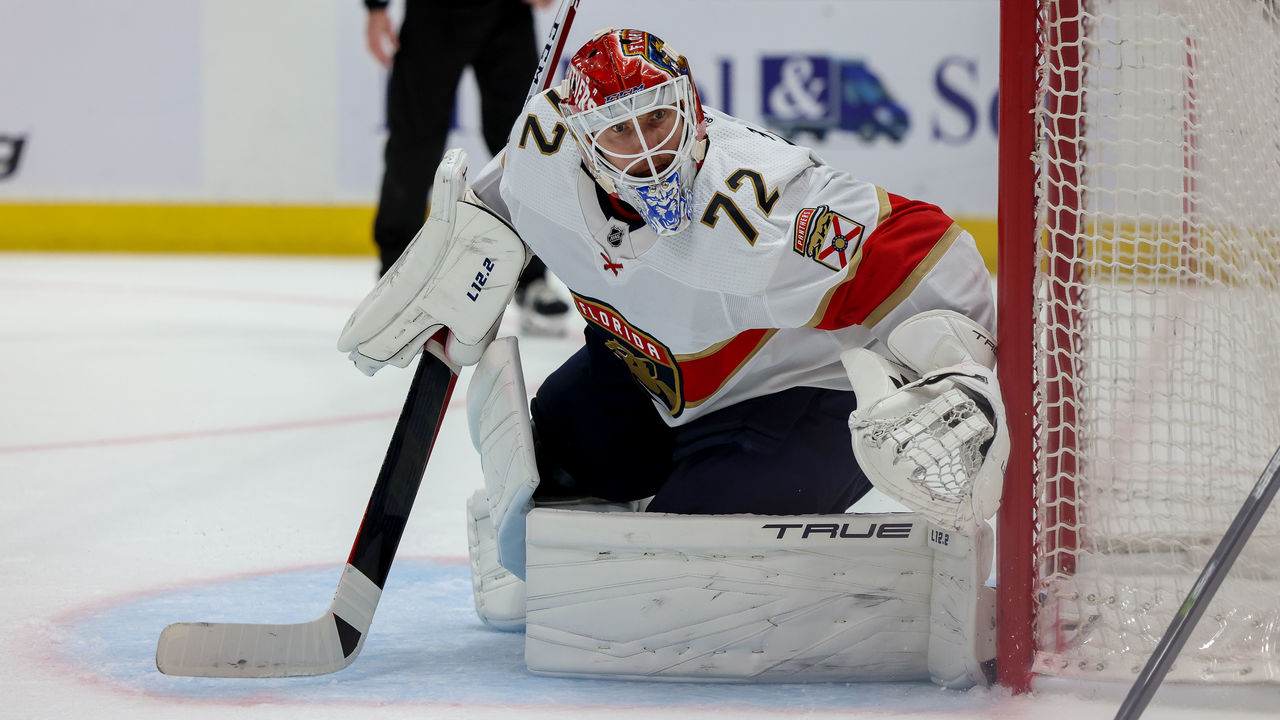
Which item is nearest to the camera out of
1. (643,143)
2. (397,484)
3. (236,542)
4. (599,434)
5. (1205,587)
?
(1205,587)

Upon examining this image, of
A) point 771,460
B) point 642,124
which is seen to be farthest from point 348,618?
point 642,124

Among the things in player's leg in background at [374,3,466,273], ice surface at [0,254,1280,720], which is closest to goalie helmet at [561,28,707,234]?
ice surface at [0,254,1280,720]

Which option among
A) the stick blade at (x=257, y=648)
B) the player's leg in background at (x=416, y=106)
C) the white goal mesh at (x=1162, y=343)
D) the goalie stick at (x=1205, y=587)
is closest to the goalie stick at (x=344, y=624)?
the stick blade at (x=257, y=648)

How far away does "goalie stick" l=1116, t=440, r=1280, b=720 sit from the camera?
1187 mm

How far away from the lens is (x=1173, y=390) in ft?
5.53

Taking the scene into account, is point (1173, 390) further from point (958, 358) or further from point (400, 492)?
point (400, 492)

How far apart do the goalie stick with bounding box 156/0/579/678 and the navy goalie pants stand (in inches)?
7.7

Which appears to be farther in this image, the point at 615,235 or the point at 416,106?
the point at 416,106

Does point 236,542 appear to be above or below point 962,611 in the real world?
below

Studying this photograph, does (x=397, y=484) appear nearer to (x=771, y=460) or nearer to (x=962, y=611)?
(x=771, y=460)

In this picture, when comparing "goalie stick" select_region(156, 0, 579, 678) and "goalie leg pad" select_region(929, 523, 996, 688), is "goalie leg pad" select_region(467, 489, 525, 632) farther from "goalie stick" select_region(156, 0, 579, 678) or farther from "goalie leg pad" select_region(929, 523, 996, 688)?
"goalie leg pad" select_region(929, 523, 996, 688)

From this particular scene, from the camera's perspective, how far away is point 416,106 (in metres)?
4.11

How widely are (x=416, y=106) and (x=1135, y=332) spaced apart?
9.23ft

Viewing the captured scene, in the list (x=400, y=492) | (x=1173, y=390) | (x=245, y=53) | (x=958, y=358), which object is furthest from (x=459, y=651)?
(x=245, y=53)
